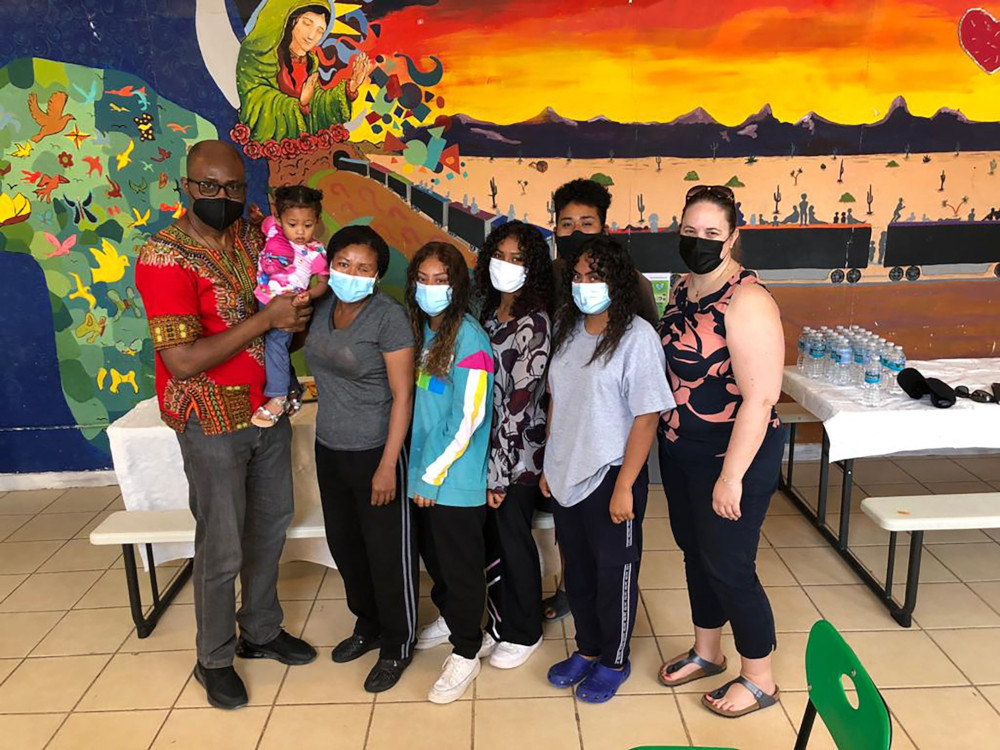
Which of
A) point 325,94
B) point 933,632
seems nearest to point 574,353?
point 933,632

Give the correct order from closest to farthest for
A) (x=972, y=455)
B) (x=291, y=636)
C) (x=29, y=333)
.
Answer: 1. (x=291, y=636)
2. (x=29, y=333)
3. (x=972, y=455)

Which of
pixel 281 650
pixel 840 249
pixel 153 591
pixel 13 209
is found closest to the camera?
pixel 281 650

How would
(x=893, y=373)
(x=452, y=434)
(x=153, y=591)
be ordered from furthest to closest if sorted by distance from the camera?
(x=893, y=373)
(x=153, y=591)
(x=452, y=434)

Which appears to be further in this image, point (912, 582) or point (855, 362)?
point (855, 362)

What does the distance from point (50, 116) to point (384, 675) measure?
3749 millimetres

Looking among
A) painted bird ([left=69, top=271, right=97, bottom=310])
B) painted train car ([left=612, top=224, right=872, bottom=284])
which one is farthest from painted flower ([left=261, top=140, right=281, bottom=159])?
painted train car ([left=612, top=224, right=872, bottom=284])

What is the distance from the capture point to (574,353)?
2.35 meters

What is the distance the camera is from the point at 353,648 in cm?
291

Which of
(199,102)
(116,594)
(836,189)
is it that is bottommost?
(116,594)

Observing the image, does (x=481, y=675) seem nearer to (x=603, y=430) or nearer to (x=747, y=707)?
(x=747, y=707)

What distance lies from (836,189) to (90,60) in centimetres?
452

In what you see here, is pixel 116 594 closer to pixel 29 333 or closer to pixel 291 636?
pixel 291 636

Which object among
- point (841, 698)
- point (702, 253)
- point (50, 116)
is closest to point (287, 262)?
point (702, 253)

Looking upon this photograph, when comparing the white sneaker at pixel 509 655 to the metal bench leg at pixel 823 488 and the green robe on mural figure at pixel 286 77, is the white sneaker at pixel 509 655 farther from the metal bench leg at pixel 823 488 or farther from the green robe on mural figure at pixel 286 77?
the green robe on mural figure at pixel 286 77
